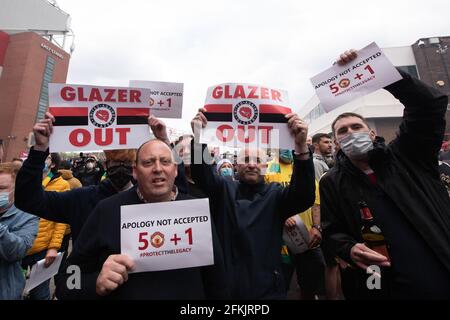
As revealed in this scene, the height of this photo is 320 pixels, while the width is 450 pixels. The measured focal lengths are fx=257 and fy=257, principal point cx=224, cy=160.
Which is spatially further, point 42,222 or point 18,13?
point 18,13

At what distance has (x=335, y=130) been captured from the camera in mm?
2539

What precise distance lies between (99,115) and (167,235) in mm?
1499

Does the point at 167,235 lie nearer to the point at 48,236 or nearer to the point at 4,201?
the point at 4,201

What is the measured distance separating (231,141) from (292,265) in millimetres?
1918

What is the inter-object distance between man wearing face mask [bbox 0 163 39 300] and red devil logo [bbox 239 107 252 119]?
2391 millimetres

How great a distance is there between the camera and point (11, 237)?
2.35m

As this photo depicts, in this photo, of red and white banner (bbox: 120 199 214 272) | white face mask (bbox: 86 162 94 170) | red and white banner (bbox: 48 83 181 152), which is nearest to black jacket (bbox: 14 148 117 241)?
red and white banner (bbox: 48 83 181 152)

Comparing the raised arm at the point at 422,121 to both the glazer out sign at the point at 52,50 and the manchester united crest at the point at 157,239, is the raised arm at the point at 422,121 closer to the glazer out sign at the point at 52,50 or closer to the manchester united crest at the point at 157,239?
the manchester united crest at the point at 157,239

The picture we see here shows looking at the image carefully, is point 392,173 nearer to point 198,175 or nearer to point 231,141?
point 231,141

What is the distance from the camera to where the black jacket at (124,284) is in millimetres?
1471

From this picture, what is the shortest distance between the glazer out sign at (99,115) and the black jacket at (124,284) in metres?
0.93

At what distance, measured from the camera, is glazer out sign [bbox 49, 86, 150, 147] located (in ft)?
7.71

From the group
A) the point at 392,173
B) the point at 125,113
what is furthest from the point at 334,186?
the point at 125,113

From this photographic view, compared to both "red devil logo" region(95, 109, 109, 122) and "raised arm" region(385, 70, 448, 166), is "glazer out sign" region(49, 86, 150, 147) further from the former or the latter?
"raised arm" region(385, 70, 448, 166)
